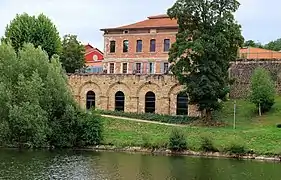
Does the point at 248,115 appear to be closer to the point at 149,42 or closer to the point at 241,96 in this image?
the point at 241,96

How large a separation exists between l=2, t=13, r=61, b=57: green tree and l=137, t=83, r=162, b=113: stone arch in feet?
44.1

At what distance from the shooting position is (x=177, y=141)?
44219 millimetres

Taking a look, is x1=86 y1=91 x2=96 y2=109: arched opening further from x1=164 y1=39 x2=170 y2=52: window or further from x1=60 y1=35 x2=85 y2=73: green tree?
x1=60 y1=35 x2=85 y2=73: green tree

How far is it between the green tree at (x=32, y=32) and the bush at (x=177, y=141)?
2604 centimetres

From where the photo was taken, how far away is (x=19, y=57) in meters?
47.9

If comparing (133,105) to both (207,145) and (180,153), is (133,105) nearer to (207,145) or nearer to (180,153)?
(180,153)

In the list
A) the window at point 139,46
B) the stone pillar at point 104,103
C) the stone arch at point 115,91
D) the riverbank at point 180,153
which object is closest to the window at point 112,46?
the window at point 139,46

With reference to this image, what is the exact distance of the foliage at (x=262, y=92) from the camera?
53.4m

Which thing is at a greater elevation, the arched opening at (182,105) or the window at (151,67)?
the window at (151,67)

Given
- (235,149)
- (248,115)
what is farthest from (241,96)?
(235,149)

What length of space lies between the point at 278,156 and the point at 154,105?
19826 millimetres

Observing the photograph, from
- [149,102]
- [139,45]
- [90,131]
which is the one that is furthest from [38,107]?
[139,45]

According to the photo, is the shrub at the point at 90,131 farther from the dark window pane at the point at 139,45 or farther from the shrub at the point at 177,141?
the dark window pane at the point at 139,45

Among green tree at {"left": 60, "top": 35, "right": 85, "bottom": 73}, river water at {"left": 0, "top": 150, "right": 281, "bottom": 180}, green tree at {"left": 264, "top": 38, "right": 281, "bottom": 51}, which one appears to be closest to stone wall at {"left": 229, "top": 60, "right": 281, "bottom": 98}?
river water at {"left": 0, "top": 150, "right": 281, "bottom": 180}
